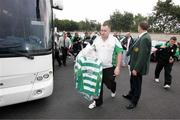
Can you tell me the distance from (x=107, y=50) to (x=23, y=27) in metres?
1.71

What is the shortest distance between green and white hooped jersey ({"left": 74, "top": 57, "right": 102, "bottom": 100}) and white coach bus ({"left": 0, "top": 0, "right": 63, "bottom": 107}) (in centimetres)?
62

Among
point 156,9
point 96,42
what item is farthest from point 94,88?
point 156,9

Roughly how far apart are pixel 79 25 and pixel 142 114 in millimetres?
83737

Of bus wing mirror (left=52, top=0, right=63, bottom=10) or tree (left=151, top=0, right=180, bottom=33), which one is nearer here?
bus wing mirror (left=52, top=0, right=63, bottom=10)

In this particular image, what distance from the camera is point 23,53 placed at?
5.37 metres

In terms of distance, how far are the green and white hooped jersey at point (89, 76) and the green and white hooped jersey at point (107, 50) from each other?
18cm

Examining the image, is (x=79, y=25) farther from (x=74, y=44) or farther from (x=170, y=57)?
(x=170, y=57)

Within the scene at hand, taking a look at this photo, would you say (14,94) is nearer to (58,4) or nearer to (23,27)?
(23,27)

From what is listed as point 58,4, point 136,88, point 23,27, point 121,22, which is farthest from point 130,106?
point 121,22

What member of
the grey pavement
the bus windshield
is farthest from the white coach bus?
the grey pavement

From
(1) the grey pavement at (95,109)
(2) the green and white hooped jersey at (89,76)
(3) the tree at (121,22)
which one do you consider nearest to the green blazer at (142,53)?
(2) the green and white hooped jersey at (89,76)

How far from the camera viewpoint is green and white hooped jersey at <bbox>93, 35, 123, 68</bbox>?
234 inches

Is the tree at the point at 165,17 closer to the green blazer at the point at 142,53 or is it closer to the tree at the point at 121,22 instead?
the tree at the point at 121,22

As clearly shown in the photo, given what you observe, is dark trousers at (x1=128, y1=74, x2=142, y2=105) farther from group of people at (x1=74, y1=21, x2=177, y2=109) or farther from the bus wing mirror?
the bus wing mirror
